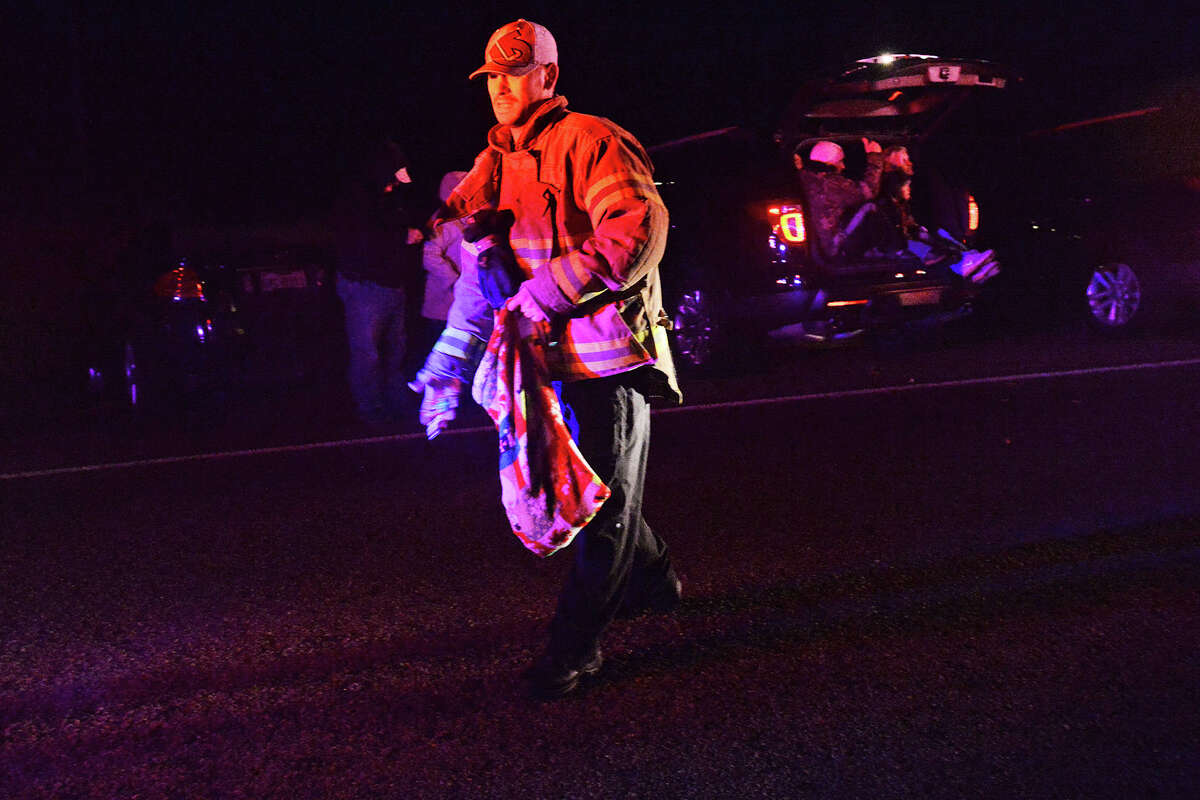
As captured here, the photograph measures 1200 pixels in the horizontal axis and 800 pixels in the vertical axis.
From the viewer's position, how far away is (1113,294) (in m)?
10.5

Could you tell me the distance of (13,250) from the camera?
10531 mm

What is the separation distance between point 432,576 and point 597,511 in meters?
1.44

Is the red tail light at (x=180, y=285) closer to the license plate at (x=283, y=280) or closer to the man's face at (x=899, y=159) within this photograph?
the license plate at (x=283, y=280)

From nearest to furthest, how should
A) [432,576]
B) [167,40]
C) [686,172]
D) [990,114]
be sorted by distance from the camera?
[432,576] → [686,172] → [990,114] → [167,40]

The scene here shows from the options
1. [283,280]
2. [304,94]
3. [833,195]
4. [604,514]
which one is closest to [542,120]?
[604,514]

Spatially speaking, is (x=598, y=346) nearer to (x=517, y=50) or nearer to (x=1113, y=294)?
(x=517, y=50)

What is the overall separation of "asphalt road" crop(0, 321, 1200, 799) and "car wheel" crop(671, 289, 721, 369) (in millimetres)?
2120

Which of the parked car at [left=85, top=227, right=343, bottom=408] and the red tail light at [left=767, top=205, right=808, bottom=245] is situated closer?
the red tail light at [left=767, top=205, right=808, bottom=245]

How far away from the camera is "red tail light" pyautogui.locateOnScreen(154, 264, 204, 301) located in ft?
28.2

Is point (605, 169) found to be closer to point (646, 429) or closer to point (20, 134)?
point (646, 429)

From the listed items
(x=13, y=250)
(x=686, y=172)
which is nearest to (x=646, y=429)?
(x=686, y=172)

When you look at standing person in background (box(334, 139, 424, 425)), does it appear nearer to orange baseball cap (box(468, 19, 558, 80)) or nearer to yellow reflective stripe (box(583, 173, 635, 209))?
orange baseball cap (box(468, 19, 558, 80))

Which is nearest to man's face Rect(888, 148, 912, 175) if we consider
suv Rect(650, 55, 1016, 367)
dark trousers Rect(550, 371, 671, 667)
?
suv Rect(650, 55, 1016, 367)

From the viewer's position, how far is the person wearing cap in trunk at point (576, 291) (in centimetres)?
297
